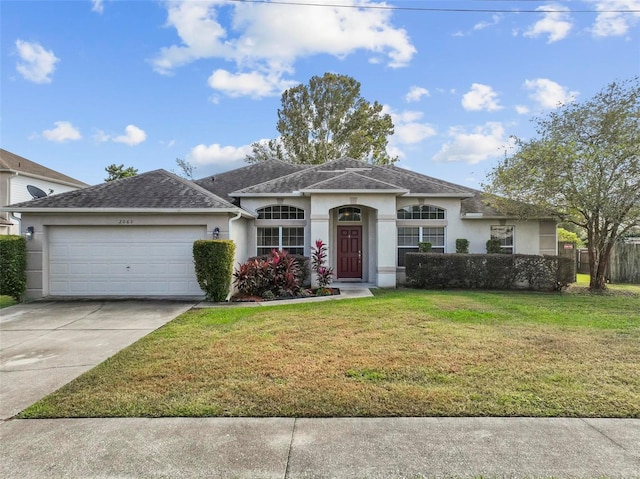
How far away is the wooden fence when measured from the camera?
52.9 ft

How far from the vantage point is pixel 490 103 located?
14.7m

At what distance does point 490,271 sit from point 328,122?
22.2 metres

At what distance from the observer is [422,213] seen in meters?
14.4

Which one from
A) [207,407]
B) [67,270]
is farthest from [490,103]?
[67,270]

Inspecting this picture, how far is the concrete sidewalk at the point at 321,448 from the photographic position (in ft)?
9.19

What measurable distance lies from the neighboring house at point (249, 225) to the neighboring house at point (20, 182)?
29.9 ft

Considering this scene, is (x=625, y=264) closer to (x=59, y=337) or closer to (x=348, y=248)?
(x=348, y=248)

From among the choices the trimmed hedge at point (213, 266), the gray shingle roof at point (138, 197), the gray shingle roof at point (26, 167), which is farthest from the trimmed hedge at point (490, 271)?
the gray shingle roof at point (26, 167)

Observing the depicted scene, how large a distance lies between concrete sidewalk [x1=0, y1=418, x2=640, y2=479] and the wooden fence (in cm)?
1654

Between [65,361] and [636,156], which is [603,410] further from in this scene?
[636,156]

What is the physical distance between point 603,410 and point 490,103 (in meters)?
13.8

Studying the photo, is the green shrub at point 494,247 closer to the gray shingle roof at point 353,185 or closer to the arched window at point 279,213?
the gray shingle roof at point 353,185

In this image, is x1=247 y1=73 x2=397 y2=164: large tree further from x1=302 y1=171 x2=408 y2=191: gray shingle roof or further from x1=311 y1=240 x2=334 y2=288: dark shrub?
x1=311 y1=240 x2=334 y2=288: dark shrub

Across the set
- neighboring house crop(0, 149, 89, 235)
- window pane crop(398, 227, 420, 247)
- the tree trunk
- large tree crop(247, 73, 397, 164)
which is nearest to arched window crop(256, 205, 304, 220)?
window pane crop(398, 227, 420, 247)
